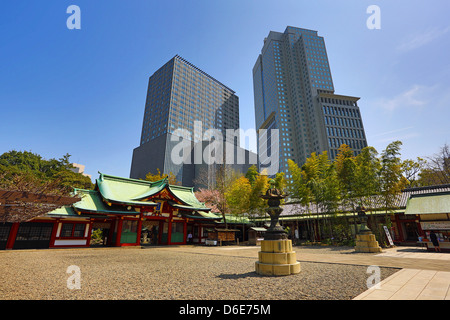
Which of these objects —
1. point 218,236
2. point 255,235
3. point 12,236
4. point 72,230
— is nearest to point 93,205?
point 72,230

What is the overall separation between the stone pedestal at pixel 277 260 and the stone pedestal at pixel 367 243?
9.10 metres

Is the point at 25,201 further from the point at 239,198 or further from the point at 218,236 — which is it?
the point at 239,198

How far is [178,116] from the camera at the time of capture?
70.8 m

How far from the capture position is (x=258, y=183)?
23.1 metres

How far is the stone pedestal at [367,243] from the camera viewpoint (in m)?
12.4

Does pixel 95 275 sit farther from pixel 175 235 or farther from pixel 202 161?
pixel 202 161

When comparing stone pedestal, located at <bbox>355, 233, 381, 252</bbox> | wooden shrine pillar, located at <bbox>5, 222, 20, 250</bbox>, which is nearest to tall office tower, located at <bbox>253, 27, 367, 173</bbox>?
stone pedestal, located at <bbox>355, 233, 381, 252</bbox>

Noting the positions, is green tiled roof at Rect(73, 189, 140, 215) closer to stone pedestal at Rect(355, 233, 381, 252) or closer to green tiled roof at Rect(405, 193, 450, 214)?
stone pedestal at Rect(355, 233, 381, 252)

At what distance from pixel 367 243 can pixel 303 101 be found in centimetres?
8672

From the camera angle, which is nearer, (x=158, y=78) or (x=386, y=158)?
(x=386, y=158)

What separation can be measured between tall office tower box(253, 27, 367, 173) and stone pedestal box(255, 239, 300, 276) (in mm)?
70768

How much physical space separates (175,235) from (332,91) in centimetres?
8705

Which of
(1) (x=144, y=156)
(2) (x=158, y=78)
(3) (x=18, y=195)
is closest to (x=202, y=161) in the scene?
(1) (x=144, y=156)

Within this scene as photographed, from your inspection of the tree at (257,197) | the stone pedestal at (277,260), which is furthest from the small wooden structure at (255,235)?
the stone pedestal at (277,260)
